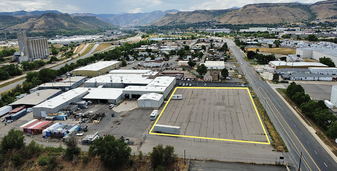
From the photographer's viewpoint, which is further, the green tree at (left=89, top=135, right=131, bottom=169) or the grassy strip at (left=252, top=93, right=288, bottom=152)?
the grassy strip at (left=252, top=93, right=288, bottom=152)

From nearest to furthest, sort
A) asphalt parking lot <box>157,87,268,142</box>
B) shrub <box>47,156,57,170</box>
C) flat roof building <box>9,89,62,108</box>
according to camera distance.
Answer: shrub <box>47,156,57,170</box>, asphalt parking lot <box>157,87,268,142</box>, flat roof building <box>9,89,62,108</box>

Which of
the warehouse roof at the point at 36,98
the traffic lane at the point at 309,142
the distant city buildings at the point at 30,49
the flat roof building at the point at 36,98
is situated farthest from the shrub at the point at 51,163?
the distant city buildings at the point at 30,49

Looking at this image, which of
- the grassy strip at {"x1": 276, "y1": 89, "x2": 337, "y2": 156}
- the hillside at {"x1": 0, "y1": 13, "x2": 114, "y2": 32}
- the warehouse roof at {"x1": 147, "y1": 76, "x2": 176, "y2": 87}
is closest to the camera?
the grassy strip at {"x1": 276, "y1": 89, "x2": 337, "y2": 156}

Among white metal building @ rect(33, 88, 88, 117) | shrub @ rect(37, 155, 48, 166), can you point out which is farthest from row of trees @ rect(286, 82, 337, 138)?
white metal building @ rect(33, 88, 88, 117)

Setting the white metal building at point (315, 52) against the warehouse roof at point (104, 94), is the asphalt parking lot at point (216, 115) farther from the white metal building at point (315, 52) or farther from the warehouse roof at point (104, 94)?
the white metal building at point (315, 52)

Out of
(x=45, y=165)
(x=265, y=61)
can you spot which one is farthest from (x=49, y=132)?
(x=265, y=61)

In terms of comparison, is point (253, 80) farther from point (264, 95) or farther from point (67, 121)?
point (67, 121)

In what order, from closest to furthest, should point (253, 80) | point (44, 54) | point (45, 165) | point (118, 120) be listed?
point (45, 165)
point (118, 120)
point (253, 80)
point (44, 54)

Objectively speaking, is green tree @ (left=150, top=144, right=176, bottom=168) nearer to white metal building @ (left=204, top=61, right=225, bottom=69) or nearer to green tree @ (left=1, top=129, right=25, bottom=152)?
green tree @ (left=1, top=129, right=25, bottom=152)
